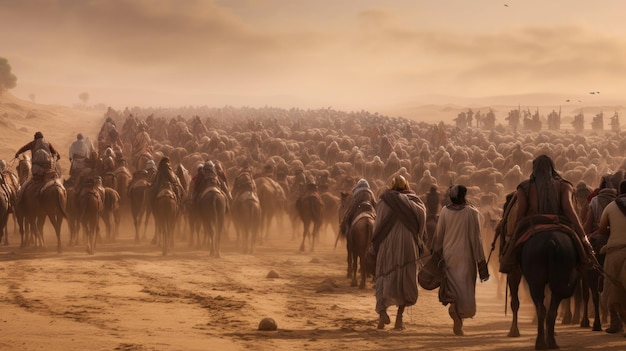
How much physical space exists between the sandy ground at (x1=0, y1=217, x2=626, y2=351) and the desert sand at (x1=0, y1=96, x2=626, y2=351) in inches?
0.7

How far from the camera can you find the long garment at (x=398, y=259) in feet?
40.6

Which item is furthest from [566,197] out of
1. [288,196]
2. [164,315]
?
[288,196]

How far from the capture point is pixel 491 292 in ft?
62.1

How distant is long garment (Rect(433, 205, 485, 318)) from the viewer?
11.5m

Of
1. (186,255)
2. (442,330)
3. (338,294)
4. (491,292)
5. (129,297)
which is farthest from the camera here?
(186,255)

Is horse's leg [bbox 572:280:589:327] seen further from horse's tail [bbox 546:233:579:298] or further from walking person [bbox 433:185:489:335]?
horse's tail [bbox 546:233:579:298]

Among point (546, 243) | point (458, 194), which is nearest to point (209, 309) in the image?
point (458, 194)

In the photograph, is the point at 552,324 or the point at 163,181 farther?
the point at 163,181

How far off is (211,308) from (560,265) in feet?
20.4

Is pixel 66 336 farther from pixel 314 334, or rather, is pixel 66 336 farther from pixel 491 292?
pixel 491 292

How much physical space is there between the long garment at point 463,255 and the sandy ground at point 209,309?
0.56 m

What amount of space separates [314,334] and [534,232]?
357 cm

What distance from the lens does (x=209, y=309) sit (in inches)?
540

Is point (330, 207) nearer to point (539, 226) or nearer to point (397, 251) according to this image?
point (397, 251)
